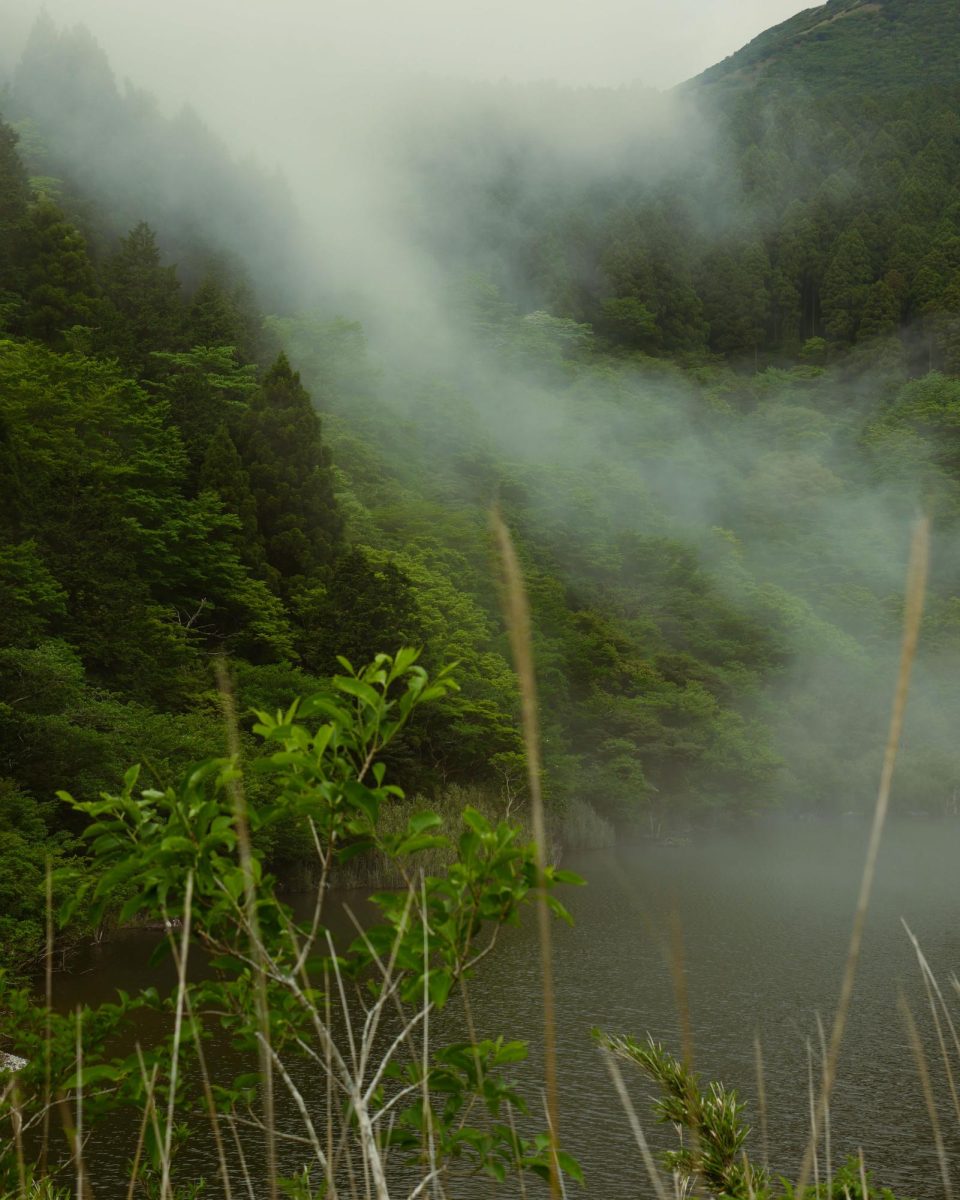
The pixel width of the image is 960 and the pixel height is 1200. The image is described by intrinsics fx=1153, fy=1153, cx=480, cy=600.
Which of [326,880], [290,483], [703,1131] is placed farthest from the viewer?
[290,483]

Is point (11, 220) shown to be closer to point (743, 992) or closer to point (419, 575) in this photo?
point (419, 575)

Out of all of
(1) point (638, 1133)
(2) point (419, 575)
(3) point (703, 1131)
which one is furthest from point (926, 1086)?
(2) point (419, 575)

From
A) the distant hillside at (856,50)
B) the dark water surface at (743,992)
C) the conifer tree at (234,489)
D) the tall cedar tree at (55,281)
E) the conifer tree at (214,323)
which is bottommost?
the dark water surface at (743,992)

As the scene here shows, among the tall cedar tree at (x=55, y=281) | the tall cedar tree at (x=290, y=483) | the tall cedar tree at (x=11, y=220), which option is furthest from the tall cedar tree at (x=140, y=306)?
the tall cedar tree at (x=290, y=483)

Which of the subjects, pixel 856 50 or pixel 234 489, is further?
pixel 856 50

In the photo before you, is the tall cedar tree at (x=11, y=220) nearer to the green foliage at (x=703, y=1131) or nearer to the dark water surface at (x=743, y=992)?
the dark water surface at (x=743, y=992)

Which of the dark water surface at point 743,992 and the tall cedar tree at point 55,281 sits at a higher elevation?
the tall cedar tree at point 55,281

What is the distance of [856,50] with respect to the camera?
94.5 metres

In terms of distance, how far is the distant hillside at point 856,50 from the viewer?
89250 millimetres

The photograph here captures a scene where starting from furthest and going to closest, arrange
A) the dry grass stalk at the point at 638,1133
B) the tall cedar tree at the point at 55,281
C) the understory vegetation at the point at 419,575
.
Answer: the tall cedar tree at the point at 55,281 → the understory vegetation at the point at 419,575 → the dry grass stalk at the point at 638,1133

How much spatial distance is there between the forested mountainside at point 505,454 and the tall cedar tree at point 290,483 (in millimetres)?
77

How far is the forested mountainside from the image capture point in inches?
683

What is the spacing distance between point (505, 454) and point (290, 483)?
19.5 m

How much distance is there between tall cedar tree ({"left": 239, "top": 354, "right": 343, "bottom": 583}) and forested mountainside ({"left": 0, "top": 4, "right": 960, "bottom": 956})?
0.25 feet
